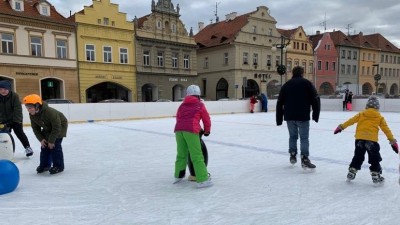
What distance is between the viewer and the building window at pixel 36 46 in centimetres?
2300

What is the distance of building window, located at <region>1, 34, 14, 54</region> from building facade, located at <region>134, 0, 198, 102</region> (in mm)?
9820

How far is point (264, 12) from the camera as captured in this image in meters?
37.4

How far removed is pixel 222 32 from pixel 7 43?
23437 millimetres

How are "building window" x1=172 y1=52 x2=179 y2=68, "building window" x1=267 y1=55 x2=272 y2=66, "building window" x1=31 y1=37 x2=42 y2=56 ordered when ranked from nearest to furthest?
"building window" x1=31 y1=37 x2=42 y2=56 → "building window" x1=172 y1=52 x2=179 y2=68 → "building window" x1=267 y1=55 x2=272 y2=66

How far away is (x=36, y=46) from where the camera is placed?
23172 millimetres

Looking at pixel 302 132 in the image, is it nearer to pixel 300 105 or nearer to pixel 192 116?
pixel 300 105

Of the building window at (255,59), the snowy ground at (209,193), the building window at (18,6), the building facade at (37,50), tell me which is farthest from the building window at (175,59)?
the snowy ground at (209,193)

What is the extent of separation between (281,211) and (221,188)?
104cm

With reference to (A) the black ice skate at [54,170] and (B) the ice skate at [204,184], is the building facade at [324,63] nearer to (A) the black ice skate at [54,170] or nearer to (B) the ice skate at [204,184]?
(B) the ice skate at [204,184]


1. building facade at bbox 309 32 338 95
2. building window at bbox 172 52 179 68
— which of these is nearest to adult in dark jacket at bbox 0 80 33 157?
building window at bbox 172 52 179 68

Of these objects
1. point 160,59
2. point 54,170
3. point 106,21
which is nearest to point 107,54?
point 106,21

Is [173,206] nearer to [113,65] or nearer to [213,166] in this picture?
[213,166]

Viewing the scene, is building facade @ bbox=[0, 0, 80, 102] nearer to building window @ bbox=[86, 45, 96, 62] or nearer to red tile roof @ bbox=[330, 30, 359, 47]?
building window @ bbox=[86, 45, 96, 62]

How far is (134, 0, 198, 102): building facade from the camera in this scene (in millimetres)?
29172
